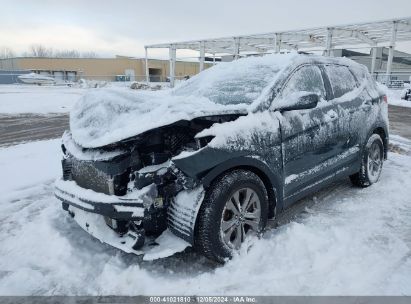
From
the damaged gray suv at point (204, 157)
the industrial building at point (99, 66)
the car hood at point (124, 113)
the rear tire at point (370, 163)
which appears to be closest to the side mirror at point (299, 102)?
the damaged gray suv at point (204, 157)

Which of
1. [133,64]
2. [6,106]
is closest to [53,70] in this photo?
[133,64]

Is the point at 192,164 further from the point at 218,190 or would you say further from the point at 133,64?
the point at 133,64

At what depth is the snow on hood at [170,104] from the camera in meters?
3.20

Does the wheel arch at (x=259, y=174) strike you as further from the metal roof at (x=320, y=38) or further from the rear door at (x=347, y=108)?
the metal roof at (x=320, y=38)

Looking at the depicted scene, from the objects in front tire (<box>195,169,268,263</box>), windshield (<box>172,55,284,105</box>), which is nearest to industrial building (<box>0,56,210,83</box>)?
windshield (<box>172,55,284,105</box>)

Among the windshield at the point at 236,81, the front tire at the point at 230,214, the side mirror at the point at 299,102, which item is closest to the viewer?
the front tire at the point at 230,214

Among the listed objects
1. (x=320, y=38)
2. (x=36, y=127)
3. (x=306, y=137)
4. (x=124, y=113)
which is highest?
(x=320, y=38)

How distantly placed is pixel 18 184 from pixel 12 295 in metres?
3.03

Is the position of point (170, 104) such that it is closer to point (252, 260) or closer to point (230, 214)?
point (230, 214)

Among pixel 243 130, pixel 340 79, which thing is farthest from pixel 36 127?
pixel 243 130

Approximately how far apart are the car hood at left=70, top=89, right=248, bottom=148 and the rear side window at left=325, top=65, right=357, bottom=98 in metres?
1.72

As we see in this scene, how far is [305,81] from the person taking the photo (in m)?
4.27

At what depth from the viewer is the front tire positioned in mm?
3117

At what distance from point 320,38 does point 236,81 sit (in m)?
24.5
